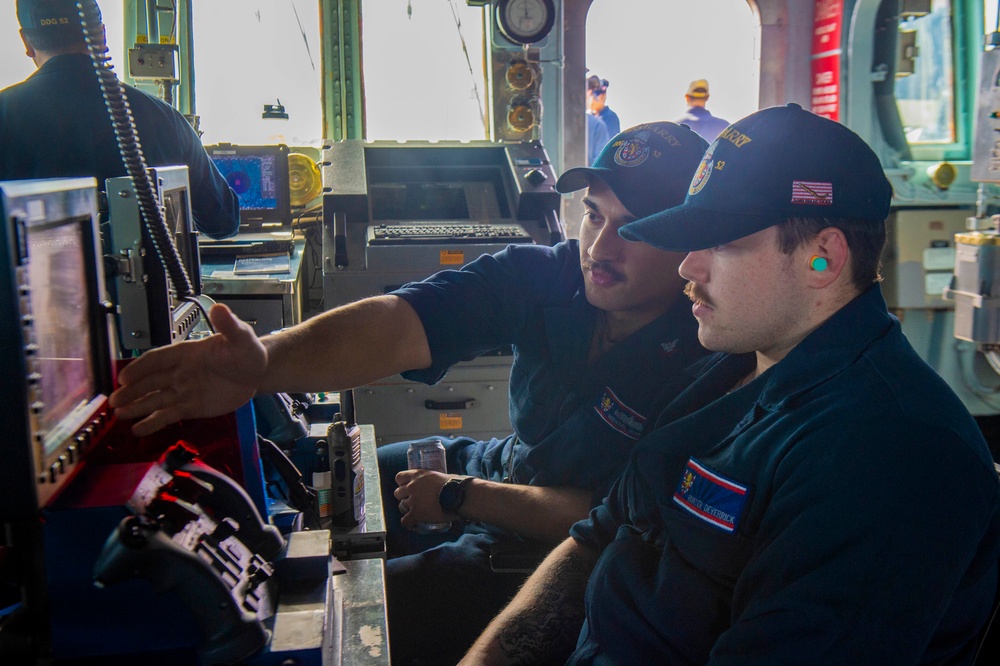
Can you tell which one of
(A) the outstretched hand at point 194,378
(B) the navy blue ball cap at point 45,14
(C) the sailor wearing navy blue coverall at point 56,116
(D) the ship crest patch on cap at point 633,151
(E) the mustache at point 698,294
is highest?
(B) the navy blue ball cap at point 45,14

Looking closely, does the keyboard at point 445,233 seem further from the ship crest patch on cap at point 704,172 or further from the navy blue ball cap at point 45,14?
the ship crest patch on cap at point 704,172

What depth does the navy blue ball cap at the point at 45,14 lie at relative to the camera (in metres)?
2.30

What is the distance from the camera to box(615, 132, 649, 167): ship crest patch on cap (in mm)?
1676

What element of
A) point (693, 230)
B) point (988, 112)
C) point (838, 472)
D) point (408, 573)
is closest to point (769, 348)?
point (693, 230)

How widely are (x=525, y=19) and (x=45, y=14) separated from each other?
2099 mm

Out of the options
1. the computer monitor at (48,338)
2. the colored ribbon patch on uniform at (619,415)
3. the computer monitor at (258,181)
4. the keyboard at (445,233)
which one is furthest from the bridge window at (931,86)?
the computer monitor at (48,338)

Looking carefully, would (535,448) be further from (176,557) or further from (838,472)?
(176,557)

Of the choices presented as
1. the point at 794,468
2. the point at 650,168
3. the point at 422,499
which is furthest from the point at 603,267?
the point at 794,468

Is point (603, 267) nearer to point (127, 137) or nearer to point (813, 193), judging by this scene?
point (813, 193)

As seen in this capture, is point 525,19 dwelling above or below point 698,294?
above

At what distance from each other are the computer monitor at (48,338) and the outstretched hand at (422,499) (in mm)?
911

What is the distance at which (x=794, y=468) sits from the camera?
957 mm

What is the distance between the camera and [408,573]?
171 centimetres

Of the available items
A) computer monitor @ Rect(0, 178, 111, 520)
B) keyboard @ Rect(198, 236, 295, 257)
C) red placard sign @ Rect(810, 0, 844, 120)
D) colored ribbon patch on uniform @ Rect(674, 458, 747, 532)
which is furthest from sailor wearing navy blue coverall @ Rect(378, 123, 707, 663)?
red placard sign @ Rect(810, 0, 844, 120)
